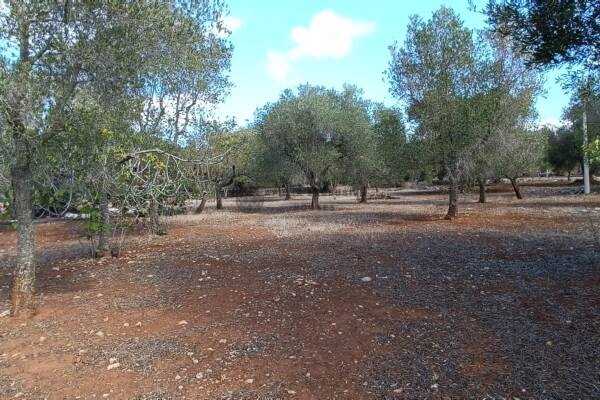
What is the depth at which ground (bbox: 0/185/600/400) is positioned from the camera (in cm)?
408

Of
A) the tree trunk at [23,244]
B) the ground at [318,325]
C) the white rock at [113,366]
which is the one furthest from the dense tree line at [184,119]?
the white rock at [113,366]

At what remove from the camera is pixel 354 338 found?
5.11 meters

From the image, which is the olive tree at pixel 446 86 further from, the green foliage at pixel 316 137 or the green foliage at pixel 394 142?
the green foliage at pixel 316 137

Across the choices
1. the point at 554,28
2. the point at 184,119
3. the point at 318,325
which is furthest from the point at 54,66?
the point at 184,119

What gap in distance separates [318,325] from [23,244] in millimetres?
4513

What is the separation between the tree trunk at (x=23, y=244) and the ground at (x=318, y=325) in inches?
10.9

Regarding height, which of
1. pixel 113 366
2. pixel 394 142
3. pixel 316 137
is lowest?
pixel 113 366

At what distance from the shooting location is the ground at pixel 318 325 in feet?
13.4

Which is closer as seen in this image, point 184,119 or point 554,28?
point 554,28

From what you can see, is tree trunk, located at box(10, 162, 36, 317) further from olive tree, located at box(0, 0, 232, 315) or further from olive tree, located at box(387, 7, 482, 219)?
olive tree, located at box(387, 7, 482, 219)

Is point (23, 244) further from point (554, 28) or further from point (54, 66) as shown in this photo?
point (554, 28)

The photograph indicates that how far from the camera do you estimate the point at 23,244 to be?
249 inches

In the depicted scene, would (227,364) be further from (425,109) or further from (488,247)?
(425,109)

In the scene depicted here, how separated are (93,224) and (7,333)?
2.13 meters
